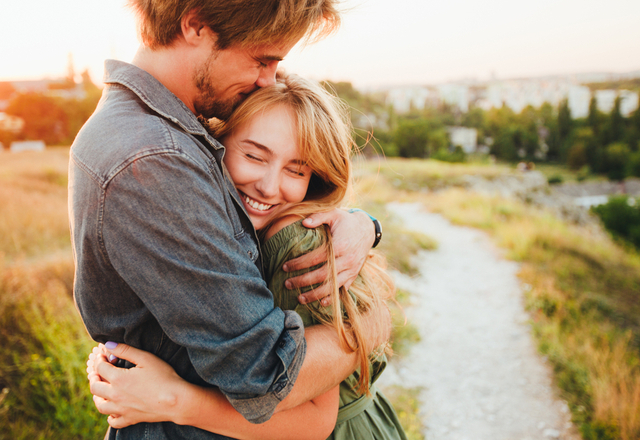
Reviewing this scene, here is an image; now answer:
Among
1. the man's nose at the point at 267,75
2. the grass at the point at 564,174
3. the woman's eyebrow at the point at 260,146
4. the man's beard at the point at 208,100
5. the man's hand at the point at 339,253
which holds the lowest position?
the grass at the point at 564,174

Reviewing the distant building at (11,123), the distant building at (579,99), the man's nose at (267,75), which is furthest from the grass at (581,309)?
the distant building at (579,99)

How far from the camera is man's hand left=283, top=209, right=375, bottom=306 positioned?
1.32m

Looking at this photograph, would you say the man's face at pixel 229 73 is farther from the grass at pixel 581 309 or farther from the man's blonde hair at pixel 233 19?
the grass at pixel 581 309

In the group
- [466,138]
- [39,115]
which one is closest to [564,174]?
[466,138]

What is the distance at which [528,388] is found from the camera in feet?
14.7

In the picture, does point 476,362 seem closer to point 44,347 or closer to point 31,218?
point 44,347

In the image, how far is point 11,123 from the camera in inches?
854

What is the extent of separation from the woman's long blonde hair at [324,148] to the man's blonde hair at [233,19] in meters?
0.36

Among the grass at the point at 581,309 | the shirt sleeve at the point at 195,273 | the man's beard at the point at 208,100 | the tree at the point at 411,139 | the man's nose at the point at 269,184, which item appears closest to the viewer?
the shirt sleeve at the point at 195,273

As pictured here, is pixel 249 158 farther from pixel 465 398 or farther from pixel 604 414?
pixel 604 414

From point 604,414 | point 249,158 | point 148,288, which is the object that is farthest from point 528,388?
point 148,288

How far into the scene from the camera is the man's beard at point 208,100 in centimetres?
129

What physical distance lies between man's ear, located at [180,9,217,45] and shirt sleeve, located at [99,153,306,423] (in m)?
0.52

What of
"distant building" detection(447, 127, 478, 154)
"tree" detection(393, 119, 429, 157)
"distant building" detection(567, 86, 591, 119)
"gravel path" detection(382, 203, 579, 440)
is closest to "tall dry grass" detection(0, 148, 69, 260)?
"gravel path" detection(382, 203, 579, 440)
